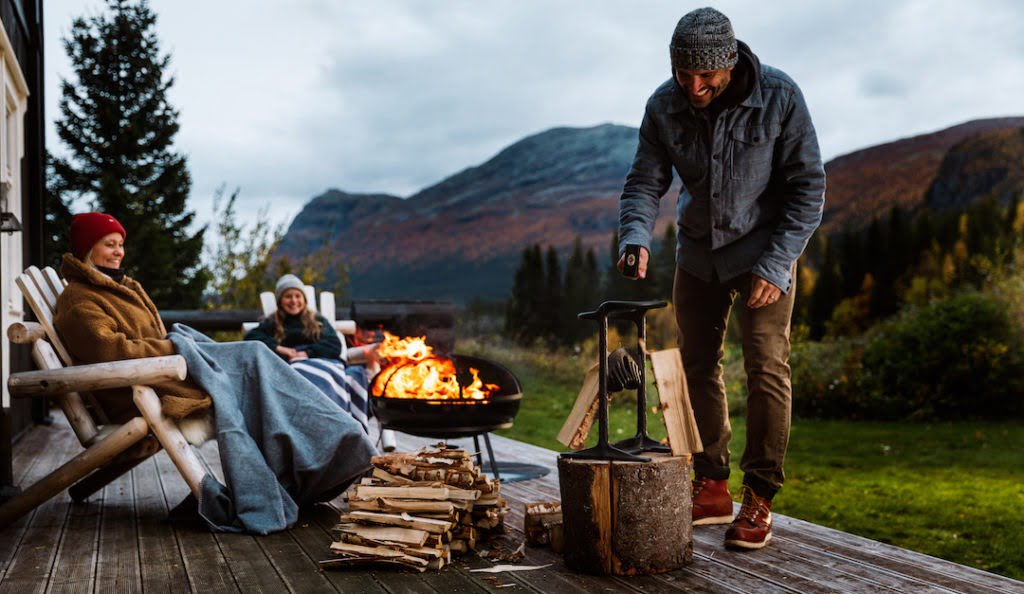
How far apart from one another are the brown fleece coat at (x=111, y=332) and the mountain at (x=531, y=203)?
469 centimetres

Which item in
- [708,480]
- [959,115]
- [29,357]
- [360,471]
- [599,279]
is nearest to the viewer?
[708,480]

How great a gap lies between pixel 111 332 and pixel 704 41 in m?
2.12

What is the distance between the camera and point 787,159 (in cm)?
265

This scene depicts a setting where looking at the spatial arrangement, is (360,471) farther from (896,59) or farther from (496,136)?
(496,136)

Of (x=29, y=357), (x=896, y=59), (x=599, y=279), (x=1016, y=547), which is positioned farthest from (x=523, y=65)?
(x=1016, y=547)

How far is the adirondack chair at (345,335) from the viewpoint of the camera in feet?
15.4

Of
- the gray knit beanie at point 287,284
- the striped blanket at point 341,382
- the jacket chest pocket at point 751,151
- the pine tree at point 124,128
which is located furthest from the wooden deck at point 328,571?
the pine tree at point 124,128

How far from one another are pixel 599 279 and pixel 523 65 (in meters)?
17.9

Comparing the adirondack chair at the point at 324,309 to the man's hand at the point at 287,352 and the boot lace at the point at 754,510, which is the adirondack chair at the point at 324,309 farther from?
the boot lace at the point at 754,510

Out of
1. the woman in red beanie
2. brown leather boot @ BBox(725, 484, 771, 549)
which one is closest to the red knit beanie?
the woman in red beanie

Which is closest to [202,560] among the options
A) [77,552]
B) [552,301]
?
[77,552]

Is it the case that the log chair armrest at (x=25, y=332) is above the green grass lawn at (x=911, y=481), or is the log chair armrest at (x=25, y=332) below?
above

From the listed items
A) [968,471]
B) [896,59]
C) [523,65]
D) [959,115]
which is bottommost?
[968,471]

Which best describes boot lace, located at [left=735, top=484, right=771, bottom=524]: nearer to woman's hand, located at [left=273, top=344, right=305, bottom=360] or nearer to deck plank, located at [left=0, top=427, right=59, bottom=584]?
deck plank, located at [left=0, top=427, right=59, bottom=584]
